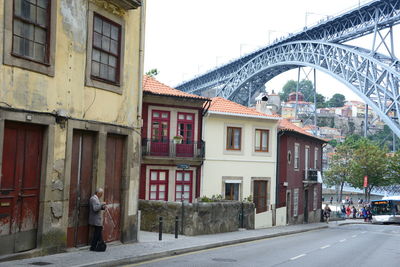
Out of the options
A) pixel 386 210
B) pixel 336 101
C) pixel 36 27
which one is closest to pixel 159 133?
pixel 36 27

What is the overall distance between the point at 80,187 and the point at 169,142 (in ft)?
44.2

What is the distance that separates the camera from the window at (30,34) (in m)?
10.4

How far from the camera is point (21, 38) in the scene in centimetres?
1089

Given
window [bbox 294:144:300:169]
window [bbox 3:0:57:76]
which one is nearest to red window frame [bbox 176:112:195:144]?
window [bbox 294:144:300:169]

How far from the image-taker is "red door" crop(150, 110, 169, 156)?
2617 centimetres

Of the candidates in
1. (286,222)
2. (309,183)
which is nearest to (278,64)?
(309,183)

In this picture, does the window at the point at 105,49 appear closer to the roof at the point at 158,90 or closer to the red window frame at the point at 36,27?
the red window frame at the point at 36,27

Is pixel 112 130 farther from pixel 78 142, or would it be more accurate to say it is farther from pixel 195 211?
pixel 195 211

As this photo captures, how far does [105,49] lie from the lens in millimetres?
13922

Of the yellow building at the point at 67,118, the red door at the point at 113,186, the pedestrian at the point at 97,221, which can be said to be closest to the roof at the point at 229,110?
the yellow building at the point at 67,118

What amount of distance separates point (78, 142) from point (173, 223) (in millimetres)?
7626

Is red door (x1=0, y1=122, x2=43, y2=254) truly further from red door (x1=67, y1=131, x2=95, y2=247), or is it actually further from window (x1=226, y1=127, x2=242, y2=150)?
window (x1=226, y1=127, x2=242, y2=150)

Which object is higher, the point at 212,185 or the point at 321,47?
the point at 321,47

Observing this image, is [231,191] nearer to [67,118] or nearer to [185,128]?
[185,128]
